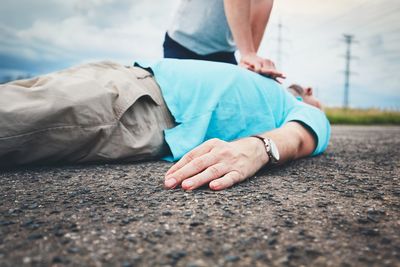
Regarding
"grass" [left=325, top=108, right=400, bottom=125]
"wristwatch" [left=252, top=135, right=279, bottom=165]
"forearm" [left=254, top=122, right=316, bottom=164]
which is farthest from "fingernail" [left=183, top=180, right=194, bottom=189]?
"grass" [left=325, top=108, right=400, bottom=125]

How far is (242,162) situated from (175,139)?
21.7 inches

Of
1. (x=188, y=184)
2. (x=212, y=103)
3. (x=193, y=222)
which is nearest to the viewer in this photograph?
(x=193, y=222)

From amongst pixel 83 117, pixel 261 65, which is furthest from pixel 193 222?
pixel 261 65

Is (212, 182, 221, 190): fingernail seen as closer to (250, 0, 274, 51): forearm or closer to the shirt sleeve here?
the shirt sleeve

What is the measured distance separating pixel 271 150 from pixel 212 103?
0.46m

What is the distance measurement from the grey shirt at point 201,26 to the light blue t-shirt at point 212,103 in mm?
908

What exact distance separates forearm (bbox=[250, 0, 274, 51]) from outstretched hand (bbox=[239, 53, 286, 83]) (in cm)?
79

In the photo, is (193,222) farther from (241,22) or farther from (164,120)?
(241,22)

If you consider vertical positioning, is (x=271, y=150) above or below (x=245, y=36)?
below

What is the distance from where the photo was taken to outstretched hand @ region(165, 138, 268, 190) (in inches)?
53.4

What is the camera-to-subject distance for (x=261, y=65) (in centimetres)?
236

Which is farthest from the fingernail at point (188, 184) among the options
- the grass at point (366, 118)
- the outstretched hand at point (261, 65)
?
the grass at point (366, 118)

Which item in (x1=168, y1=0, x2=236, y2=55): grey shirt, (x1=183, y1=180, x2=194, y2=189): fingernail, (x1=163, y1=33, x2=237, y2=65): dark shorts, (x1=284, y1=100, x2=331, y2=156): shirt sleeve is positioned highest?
(x1=168, y1=0, x2=236, y2=55): grey shirt

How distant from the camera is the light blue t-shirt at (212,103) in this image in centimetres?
188
